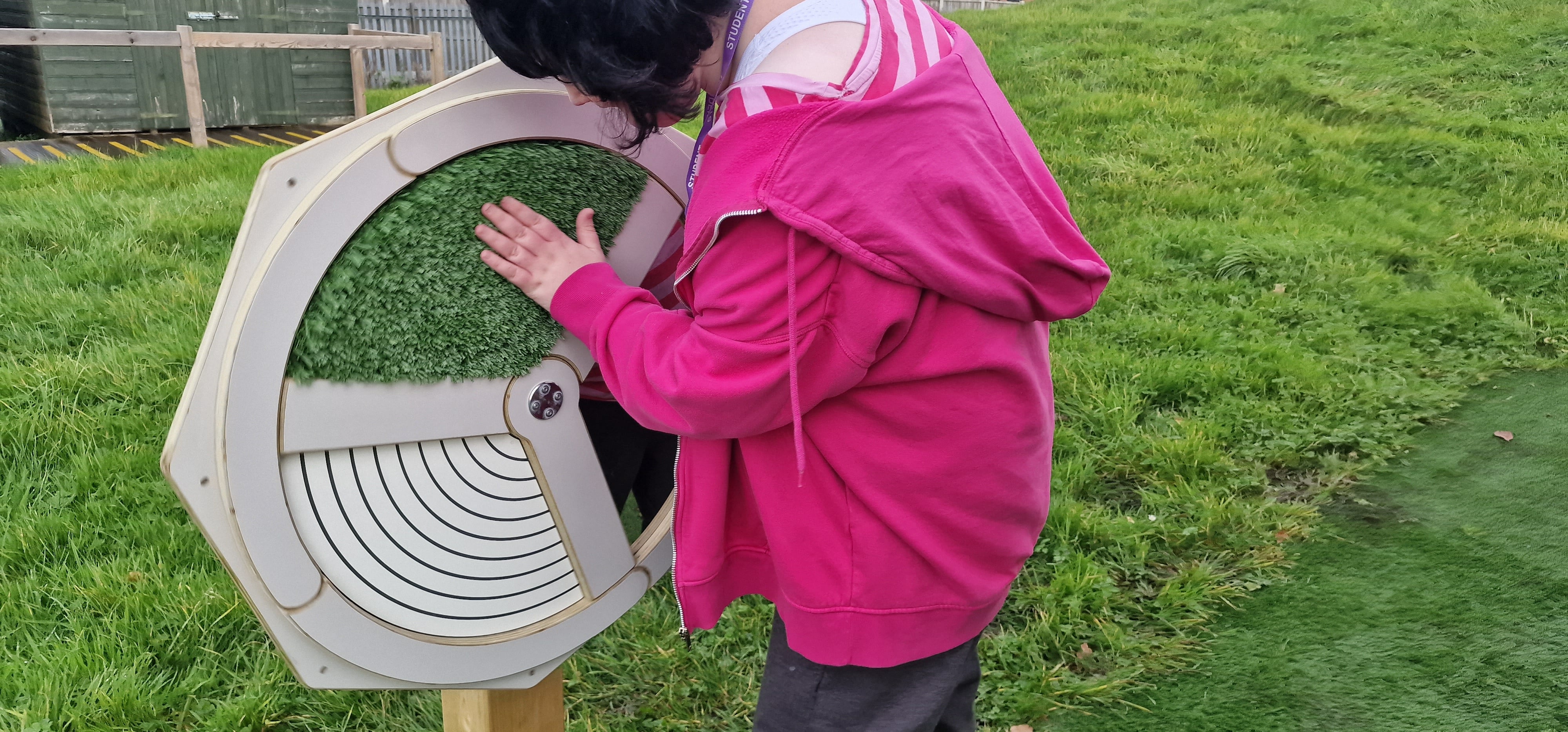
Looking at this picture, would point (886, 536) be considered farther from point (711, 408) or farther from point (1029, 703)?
point (1029, 703)

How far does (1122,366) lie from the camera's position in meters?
3.56

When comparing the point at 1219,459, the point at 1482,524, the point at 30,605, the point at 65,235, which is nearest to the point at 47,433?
the point at 30,605

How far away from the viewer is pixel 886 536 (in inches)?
52.5

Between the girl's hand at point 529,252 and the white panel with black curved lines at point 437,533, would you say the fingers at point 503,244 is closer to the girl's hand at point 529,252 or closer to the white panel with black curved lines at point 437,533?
the girl's hand at point 529,252

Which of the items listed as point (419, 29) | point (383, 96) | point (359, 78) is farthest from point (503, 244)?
point (419, 29)

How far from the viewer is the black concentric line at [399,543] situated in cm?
134

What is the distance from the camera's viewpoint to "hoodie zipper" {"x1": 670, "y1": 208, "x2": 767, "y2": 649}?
1.14m

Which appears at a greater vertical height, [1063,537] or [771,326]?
[771,326]

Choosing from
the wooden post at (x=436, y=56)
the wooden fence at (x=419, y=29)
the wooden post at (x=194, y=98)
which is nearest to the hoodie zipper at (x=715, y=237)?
the wooden post at (x=194, y=98)

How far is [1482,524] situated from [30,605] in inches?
145

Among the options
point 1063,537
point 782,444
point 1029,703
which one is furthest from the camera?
point 1063,537

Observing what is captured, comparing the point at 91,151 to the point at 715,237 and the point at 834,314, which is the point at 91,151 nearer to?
the point at 715,237

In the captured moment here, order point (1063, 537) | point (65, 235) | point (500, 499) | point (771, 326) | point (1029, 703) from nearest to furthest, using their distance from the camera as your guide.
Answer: point (771, 326) < point (500, 499) < point (1029, 703) < point (1063, 537) < point (65, 235)

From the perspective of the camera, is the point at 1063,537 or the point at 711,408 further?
the point at 1063,537
